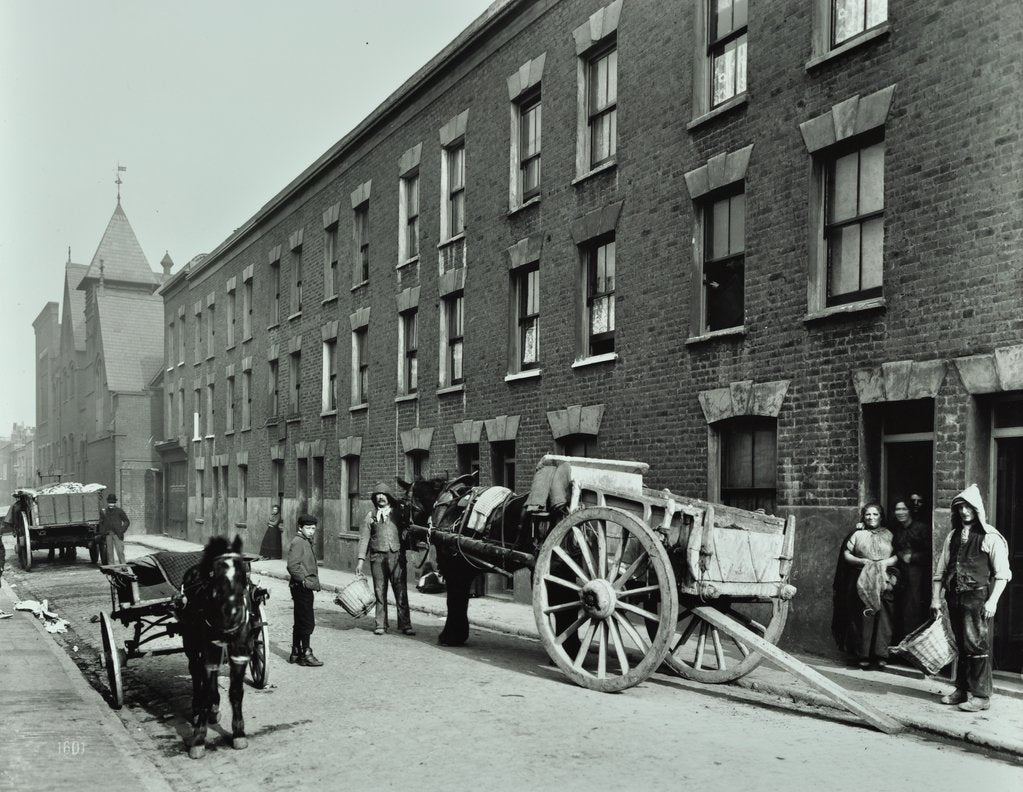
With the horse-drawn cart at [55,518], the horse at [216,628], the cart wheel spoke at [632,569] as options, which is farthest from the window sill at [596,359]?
the horse-drawn cart at [55,518]

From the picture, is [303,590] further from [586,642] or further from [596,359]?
[596,359]

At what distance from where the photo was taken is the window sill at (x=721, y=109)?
12.3 meters

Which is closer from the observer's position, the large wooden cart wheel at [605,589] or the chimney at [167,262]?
the large wooden cart wheel at [605,589]

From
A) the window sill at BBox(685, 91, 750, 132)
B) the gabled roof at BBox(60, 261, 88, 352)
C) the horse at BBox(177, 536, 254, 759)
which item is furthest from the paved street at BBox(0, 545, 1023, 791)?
the gabled roof at BBox(60, 261, 88, 352)

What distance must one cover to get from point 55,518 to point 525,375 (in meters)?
15.2

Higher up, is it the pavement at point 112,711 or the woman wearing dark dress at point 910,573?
the woman wearing dark dress at point 910,573

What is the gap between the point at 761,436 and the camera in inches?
477

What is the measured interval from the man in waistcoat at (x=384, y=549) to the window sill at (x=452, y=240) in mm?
7589

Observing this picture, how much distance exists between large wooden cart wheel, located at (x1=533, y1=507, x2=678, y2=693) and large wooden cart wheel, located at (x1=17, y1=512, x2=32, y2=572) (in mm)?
19886

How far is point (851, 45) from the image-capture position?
35.3 feet

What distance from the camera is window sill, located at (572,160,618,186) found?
14750 mm

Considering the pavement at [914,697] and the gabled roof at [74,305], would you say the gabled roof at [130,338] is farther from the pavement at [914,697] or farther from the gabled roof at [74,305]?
the pavement at [914,697]

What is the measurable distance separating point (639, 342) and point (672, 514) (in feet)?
19.0

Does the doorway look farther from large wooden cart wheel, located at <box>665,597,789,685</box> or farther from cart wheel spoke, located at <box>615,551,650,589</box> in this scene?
cart wheel spoke, located at <box>615,551,650,589</box>
